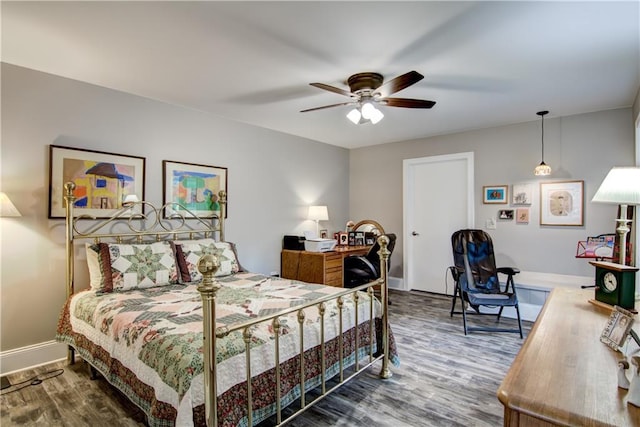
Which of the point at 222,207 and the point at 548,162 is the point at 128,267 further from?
the point at 548,162

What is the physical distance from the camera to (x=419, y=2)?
1.78m

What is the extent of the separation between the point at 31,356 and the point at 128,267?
1060 millimetres

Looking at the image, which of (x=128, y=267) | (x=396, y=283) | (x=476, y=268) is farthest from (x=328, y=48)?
(x=396, y=283)

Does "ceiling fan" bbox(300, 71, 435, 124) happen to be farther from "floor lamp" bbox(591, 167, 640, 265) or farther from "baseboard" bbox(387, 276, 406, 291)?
"baseboard" bbox(387, 276, 406, 291)

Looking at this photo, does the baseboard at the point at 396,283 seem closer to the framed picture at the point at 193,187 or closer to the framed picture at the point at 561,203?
the framed picture at the point at 561,203

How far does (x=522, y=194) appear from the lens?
4.19m

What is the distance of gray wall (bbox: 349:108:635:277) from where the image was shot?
12.0ft

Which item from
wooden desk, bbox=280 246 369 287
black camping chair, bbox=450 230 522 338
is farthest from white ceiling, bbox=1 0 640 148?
wooden desk, bbox=280 246 369 287

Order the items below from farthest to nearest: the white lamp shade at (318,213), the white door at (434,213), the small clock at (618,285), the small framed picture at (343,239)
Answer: the small framed picture at (343,239), the white lamp shade at (318,213), the white door at (434,213), the small clock at (618,285)

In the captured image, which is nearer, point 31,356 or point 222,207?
point 31,356

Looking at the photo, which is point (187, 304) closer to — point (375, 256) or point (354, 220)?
point (375, 256)

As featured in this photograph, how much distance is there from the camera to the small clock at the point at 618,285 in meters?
1.64

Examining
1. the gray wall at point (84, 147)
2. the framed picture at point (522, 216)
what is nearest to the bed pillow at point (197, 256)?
the gray wall at point (84, 147)

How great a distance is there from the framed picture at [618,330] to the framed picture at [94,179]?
351cm
